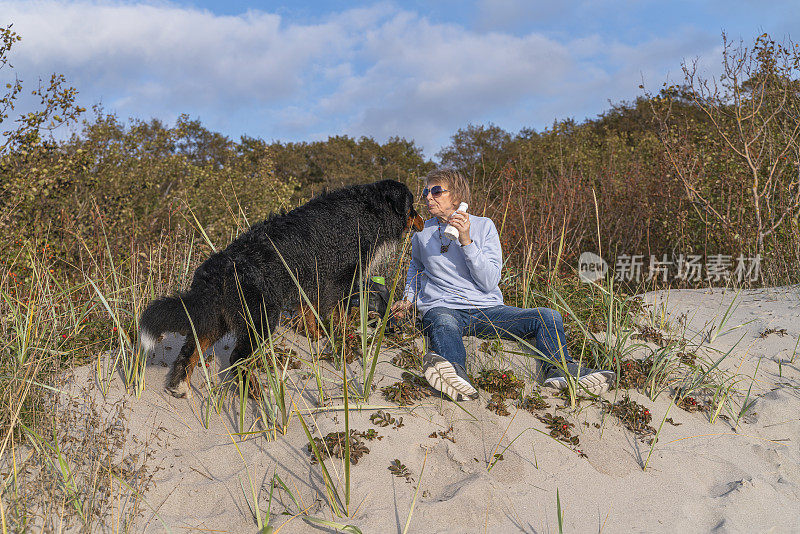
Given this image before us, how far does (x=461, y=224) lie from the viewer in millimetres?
3379

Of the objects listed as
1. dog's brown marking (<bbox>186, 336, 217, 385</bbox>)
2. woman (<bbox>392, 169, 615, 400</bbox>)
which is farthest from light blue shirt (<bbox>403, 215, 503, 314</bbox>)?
dog's brown marking (<bbox>186, 336, 217, 385</bbox>)

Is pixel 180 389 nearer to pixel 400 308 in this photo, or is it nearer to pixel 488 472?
pixel 400 308

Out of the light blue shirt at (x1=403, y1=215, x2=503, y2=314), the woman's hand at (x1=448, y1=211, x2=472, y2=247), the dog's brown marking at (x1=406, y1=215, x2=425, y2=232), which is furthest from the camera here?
the dog's brown marking at (x1=406, y1=215, x2=425, y2=232)

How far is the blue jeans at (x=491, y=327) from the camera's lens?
3.34 metres

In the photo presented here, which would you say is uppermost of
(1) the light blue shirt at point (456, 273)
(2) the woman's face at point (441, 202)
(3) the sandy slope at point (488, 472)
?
(2) the woman's face at point (441, 202)

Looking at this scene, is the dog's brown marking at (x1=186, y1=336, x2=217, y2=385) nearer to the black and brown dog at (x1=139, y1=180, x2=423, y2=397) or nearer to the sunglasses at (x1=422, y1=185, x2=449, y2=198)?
the black and brown dog at (x1=139, y1=180, x2=423, y2=397)

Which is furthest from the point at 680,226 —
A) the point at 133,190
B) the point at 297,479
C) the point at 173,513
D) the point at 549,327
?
the point at 133,190

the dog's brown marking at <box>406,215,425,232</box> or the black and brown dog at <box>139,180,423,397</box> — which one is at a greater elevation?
the dog's brown marking at <box>406,215,425,232</box>

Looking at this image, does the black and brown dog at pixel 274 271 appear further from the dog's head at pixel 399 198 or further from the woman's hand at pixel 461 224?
the woman's hand at pixel 461 224

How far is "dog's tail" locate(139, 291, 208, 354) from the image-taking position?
117 inches

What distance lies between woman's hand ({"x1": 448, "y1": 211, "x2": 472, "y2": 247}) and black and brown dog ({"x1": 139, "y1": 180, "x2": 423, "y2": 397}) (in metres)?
0.66

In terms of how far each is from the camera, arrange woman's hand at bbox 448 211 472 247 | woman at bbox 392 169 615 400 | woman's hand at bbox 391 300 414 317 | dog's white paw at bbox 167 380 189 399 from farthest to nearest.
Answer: woman's hand at bbox 391 300 414 317, woman's hand at bbox 448 211 472 247, dog's white paw at bbox 167 380 189 399, woman at bbox 392 169 615 400

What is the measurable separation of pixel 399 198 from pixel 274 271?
1.17m

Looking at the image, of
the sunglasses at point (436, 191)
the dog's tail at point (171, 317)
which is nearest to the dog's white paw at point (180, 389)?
the dog's tail at point (171, 317)
